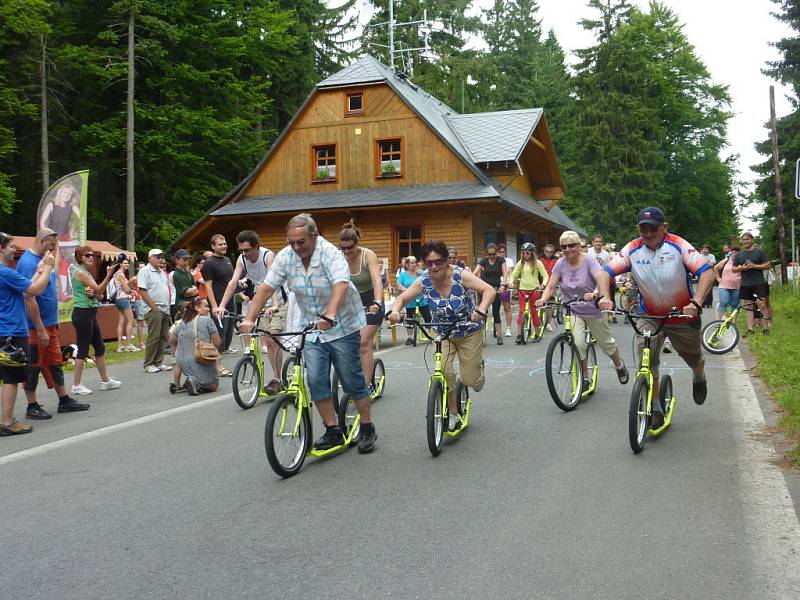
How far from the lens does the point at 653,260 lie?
710cm

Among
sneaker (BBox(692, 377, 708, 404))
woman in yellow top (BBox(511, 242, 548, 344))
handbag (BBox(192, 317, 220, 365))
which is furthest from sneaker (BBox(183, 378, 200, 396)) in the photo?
woman in yellow top (BBox(511, 242, 548, 344))

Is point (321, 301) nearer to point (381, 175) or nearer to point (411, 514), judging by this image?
point (411, 514)

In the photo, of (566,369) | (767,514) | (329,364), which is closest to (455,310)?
(329,364)

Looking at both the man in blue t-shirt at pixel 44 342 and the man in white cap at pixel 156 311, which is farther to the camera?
the man in white cap at pixel 156 311

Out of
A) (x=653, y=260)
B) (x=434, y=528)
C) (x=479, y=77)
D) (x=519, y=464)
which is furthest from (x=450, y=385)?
(x=479, y=77)

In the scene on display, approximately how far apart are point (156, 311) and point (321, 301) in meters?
7.29

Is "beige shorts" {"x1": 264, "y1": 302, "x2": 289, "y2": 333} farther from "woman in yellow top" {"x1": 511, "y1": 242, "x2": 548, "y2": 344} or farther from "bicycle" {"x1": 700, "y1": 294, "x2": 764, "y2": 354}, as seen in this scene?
"bicycle" {"x1": 700, "y1": 294, "x2": 764, "y2": 354}

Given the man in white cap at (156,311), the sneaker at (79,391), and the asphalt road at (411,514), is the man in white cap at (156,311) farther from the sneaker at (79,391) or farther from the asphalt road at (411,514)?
the asphalt road at (411,514)

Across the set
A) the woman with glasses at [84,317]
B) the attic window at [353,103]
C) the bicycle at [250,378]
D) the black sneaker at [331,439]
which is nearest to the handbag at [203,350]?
the bicycle at [250,378]

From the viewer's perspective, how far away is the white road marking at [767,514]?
4.00 m

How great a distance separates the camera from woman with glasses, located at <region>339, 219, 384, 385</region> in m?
8.24

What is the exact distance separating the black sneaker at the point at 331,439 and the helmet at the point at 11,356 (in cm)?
327

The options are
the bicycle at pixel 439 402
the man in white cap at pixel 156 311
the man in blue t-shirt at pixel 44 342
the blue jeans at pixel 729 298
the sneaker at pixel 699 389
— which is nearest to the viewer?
the bicycle at pixel 439 402

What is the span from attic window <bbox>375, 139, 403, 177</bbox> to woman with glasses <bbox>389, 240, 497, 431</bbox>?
81.3 ft
